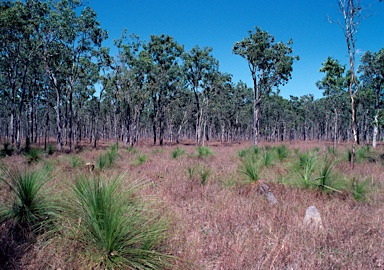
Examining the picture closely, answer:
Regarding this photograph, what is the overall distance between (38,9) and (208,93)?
76.4 ft

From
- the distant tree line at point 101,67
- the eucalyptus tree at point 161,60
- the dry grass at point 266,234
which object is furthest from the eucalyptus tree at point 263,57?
the dry grass at point 266,234

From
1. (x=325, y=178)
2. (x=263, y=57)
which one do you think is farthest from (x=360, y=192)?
(x=263, y=57)

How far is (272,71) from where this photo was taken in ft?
84.8

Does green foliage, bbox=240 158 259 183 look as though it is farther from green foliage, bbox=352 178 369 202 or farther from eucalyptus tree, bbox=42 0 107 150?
eucalyptus tree, bbox=42 0 107 150

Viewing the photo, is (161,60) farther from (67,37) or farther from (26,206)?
(26,206)

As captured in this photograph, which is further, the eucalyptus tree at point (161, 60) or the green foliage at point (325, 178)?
the eucalyptus tree at point (161, 60)

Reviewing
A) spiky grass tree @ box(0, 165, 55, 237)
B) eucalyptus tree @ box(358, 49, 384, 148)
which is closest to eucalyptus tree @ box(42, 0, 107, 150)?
spiky grass tree @ box(0, 165, 55, 237)

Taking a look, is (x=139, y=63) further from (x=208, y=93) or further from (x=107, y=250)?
(x=107, y=250)

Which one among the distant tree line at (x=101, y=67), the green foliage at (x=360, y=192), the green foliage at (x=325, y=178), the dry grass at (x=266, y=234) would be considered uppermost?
the distant tree line at (x=101, y=67)

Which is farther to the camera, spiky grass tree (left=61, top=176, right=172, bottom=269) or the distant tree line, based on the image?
the distant tree line

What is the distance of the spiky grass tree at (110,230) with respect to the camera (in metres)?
2.43

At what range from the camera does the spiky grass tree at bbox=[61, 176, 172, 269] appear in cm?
243

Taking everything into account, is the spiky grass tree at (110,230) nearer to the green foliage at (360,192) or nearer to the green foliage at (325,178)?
the green foliage at (325,178)

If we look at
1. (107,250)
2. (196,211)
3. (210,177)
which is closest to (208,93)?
(210,177)
